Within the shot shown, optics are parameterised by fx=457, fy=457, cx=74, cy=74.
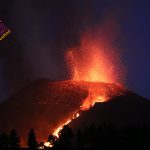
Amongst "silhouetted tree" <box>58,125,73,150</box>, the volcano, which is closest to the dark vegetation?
"silhouetted tree" <box>58,125,73,150</box>

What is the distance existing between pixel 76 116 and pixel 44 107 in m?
14.1

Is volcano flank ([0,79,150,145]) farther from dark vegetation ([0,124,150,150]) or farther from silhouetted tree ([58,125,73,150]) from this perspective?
dark vegetation ([0,124,150,150])

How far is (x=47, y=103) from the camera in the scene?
168500 mm

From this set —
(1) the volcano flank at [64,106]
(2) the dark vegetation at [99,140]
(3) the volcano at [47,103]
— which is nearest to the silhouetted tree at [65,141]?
(2) the dark vegetation at [99,140]

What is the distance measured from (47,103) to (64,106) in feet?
24.8

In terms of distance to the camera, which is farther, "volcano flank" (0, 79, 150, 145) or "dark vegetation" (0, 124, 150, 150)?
"volcano flank" (0, 79, 150, 145)

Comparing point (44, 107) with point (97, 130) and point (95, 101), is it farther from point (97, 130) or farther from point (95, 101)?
point (97, 130)

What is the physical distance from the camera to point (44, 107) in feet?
538

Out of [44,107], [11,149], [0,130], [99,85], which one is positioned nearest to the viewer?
[11,149]

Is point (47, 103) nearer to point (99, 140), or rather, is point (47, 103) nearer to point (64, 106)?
point (64, 106)

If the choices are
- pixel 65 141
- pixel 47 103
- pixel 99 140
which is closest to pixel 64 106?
pixel 47 103

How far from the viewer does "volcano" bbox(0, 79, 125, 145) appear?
15038cm

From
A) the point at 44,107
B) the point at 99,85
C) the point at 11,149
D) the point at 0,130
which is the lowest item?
the point at 11,149

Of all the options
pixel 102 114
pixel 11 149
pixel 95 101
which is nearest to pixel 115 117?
pixel 102 114
